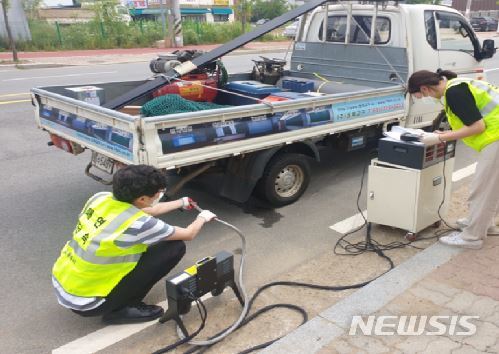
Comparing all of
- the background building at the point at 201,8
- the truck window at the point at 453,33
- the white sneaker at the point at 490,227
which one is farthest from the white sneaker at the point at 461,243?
the background building at the point at 201,8

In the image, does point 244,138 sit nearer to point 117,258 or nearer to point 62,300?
point 117,258

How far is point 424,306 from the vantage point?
3.12 m

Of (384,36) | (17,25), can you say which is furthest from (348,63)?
(17,25)

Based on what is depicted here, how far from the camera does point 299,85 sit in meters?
6.06

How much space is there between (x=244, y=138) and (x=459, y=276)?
203 cm

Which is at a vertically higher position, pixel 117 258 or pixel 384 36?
pixel 384 36

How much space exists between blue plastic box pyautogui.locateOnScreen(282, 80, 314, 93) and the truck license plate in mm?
2785

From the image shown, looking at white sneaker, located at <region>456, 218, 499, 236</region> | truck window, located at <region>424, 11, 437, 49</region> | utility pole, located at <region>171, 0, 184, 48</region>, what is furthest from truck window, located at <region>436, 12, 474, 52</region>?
utility pole, located at <region>171, 0, 184, 48</region>

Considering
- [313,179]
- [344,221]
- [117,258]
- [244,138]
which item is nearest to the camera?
[117,258]

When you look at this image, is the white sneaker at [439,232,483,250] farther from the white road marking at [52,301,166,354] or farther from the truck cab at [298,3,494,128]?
the white road marking at [52,301,166,354]

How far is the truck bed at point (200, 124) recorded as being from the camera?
3625 mm

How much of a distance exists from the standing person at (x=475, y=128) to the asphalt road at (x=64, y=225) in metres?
1.21
